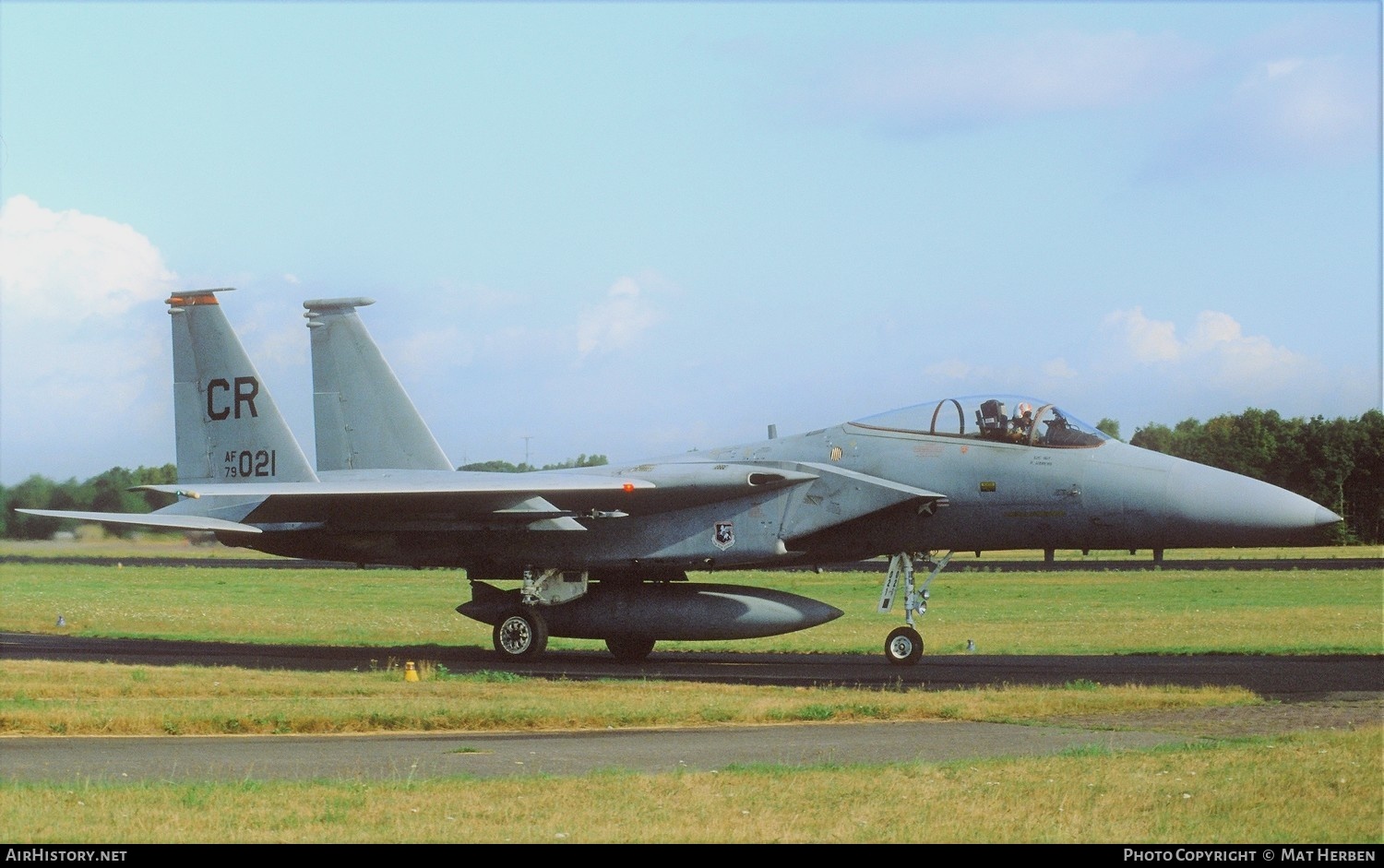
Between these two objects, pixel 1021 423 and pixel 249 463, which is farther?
pixel 249 463

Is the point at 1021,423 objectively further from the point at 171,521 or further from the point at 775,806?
the point at 171,521

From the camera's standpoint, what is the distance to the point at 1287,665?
63.4ft

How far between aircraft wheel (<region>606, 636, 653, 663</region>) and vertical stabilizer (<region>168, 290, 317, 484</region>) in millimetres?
5534

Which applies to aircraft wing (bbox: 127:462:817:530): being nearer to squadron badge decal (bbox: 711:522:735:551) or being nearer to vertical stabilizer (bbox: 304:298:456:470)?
squadron badge decal (bbox: 711:522:735:551)

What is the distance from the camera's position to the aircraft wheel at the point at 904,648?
19.1 meters

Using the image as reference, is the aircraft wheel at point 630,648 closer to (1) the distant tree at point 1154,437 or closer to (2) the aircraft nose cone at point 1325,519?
(2) the aircraft nose cone at point 1325,519

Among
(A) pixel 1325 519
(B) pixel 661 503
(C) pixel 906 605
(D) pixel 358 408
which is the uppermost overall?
(D) pixel 358 408

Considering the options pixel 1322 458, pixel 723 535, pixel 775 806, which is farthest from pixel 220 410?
pixel 1322 458

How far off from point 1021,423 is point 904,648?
3.29 m

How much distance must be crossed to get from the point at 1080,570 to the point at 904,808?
44509 mm

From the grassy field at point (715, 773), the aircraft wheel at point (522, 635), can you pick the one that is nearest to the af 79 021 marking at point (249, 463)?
the grassy field at point (715, 773)

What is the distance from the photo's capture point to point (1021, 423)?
62.0ft

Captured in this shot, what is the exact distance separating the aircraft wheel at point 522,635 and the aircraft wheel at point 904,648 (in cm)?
511

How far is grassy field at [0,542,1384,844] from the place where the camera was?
8305mm
